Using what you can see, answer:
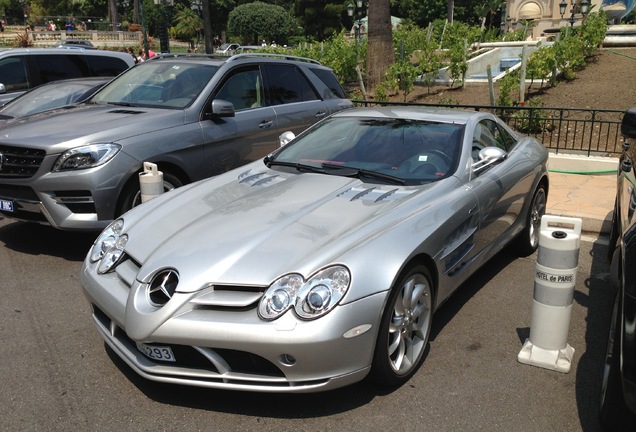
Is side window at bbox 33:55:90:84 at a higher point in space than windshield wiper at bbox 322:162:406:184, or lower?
higher

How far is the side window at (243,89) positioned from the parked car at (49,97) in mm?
2380

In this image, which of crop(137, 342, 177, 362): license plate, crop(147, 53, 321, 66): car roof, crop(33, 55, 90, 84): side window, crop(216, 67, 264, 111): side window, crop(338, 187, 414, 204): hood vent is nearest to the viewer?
crop(137, 342, 177, 362): license plate

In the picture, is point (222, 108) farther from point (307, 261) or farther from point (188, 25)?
point (188, 25)

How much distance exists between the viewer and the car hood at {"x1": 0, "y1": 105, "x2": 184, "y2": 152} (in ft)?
18.3

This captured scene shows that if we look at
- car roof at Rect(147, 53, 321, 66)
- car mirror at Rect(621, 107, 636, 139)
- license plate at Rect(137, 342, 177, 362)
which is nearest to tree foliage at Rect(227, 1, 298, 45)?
car roof at Rect(147, 53, 321, 66)

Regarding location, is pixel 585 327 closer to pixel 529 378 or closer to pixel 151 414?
pixel 529 378

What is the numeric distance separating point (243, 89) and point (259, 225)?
3.73 m

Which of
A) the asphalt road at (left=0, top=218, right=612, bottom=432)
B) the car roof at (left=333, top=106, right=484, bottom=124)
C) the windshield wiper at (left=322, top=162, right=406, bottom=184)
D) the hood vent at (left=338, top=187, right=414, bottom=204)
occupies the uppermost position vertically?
the car roof at (left=333, top=106, right=484, bottom=124)

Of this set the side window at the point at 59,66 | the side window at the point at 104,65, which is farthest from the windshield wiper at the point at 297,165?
the side window at the point at 104,65

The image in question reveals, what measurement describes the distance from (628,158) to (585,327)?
1280mm

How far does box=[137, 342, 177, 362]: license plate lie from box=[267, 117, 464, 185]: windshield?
192cm

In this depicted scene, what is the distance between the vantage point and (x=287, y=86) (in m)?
7.59

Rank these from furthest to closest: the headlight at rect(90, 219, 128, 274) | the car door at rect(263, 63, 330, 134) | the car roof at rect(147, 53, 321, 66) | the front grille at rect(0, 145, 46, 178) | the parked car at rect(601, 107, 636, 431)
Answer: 1. the car door at rect(263, 63, 330, 134)
2. the car roof at rect(147, 53, 321, 66)
3. the front grille at rect(0, 145, 46, 178)
4. the headlight at rect(90, 219, 128, 274)
5. the parked car at rect(601, 107, 636, 431)

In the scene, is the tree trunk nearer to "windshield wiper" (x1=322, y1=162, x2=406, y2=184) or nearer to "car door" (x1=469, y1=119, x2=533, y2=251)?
"car door" (x1=469, y1=119, x2=533, y2=251)
